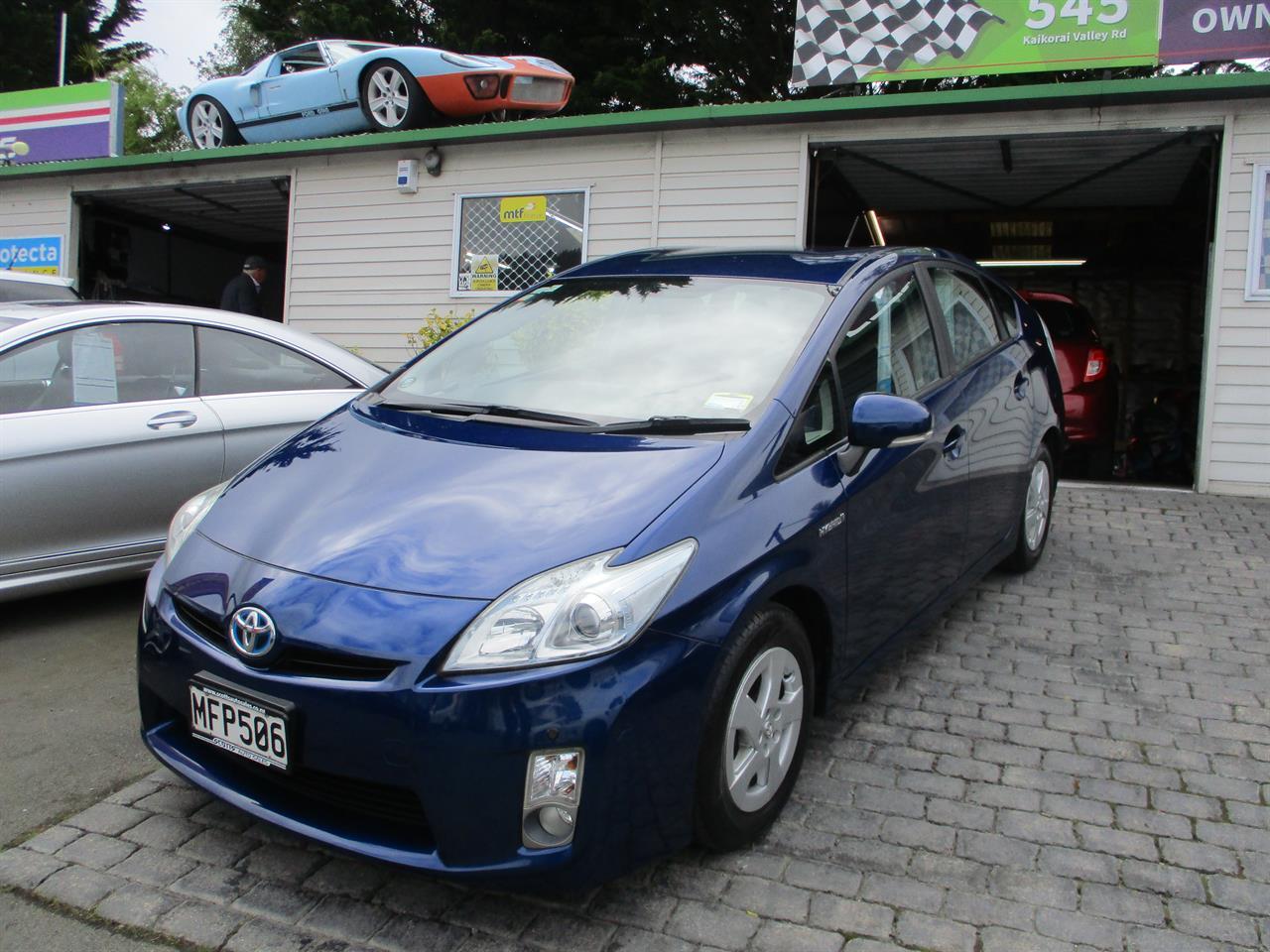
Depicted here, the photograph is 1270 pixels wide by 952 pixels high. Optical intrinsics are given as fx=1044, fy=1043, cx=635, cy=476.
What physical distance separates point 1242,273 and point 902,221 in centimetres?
643

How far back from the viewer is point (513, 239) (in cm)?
1007

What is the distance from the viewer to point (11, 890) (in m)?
2.52

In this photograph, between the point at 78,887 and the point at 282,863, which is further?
the point at 282,863

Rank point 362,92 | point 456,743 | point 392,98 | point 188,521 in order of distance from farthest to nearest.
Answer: point 362,92, point 392,98, point 188,521, point 456,743

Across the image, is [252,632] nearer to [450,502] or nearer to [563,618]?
[450,502]

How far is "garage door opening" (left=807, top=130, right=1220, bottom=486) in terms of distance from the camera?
8781 millimetres

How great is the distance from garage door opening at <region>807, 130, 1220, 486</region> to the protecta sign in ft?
28.4

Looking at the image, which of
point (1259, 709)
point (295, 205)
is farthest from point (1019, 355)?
point (295, 205)

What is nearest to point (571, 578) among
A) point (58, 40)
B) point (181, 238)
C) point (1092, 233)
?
point (1092, 233)

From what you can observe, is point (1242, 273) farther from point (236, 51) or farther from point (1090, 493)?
point (236, 51)

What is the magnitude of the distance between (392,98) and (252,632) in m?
10.2

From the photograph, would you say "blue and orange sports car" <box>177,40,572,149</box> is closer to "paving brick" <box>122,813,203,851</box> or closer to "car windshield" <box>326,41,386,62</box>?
"car windshield" <box>326,41,386,62</box>

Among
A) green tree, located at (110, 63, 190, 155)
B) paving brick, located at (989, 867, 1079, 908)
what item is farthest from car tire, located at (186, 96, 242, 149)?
green tree, located at (110, 63, 190, 155)

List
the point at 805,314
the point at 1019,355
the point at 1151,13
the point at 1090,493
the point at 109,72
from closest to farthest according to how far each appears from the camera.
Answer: the point at 805,314, the point at 1019,355, the point at 1090,493, the point at 1151,13, the point at 109,72
